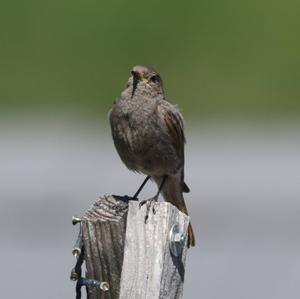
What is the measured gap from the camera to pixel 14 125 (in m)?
12.9

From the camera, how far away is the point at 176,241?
13.9 feet

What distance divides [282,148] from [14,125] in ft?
9.17

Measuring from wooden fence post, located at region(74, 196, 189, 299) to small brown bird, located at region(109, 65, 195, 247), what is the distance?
222cm

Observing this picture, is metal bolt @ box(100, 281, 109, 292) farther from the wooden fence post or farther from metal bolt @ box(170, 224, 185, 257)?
metal bolt @ box(170, 224, 185, 257)

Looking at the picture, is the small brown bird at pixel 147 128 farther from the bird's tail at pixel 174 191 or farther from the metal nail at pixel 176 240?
the metal nail at pixel 176 240

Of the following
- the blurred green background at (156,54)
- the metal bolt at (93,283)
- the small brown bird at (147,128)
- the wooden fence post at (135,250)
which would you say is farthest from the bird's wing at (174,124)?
the blurred green background at (156,54)

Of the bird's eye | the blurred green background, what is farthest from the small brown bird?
the blurred green background

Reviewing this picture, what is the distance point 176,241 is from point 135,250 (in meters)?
0.14

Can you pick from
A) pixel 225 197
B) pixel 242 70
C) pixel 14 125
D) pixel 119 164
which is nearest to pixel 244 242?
pixel 225 197

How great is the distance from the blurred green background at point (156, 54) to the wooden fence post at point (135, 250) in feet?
29.2

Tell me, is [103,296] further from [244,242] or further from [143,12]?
[143,12]

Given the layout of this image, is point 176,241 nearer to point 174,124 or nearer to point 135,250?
point 135,250

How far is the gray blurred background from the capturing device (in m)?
8.67

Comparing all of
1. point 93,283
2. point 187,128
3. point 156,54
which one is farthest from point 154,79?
point 156,54
